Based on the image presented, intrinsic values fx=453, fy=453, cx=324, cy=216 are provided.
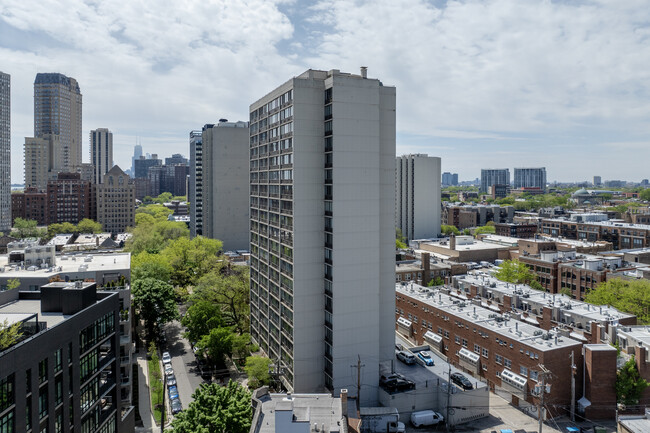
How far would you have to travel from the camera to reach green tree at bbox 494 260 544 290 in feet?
309

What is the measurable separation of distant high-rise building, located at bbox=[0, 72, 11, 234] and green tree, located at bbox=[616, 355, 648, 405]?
189292mm

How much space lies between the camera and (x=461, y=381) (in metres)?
52.8

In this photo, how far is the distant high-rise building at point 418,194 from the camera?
16900 cm

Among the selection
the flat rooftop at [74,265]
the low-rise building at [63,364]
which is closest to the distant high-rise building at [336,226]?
the low-rise building at [63,364]

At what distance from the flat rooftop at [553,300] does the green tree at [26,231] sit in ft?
466

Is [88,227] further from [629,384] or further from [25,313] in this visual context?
[629,384]

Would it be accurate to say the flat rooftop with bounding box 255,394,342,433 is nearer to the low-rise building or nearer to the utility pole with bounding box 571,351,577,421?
the low-rise building

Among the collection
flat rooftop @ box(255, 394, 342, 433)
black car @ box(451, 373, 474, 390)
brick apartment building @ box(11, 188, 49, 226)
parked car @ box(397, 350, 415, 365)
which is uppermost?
brick apartment building @ box(11, 188, 49, 226)

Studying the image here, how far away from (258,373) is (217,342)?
944cm

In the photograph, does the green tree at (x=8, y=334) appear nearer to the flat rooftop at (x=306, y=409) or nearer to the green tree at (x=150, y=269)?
the flat rooftop at (x=306, y=409)

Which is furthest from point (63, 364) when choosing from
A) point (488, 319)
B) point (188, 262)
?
point (188, 262)

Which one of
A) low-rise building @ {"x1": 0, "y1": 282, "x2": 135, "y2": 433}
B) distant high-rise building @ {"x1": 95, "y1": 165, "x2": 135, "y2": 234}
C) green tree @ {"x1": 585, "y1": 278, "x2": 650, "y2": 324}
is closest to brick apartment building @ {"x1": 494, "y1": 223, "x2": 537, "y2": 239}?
green tree @ {"x1": 585, "y1": 278, "x2": 650, "y2": 324}

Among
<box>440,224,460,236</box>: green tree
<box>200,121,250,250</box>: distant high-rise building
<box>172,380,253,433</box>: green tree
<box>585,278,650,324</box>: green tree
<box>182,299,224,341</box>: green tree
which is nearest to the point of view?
<box>172,380,253,433</box>: green tree

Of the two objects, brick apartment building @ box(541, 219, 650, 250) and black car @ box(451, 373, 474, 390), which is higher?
brick apartment building @ box(541, 219, 650, 250)
